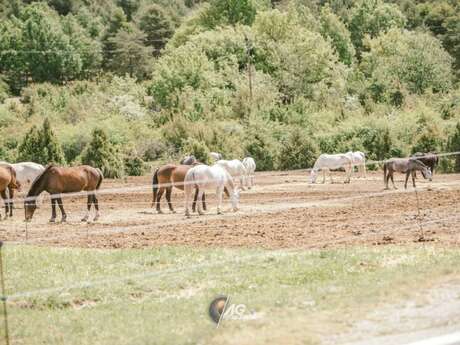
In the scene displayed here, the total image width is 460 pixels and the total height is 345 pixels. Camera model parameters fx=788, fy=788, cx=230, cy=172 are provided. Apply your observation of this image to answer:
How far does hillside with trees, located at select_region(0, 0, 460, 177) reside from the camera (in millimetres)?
42531

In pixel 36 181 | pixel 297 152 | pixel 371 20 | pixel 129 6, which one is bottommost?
pixel 36 181

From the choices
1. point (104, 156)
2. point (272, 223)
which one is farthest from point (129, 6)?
point (272, 223)

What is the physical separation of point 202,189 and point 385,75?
139ft

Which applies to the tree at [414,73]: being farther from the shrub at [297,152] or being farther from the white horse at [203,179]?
the white horse at [203,179]

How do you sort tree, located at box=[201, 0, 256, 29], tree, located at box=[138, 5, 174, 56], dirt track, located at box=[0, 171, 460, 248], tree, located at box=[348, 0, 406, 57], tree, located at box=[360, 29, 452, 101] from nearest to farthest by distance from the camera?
dirt track, located at box=[0, 171, 460, 248], tree, located at box=[360, 29, 452, 101], tree, located at box=[201, 0, 256, 29], tree, located at box=[348, 0, 406, 57], tree, located at box=[138, 5, 174, 56]

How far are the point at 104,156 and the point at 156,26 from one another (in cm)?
7185

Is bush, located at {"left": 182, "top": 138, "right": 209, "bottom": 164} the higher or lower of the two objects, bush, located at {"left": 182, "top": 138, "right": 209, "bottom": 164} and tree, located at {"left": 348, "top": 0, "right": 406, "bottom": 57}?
the lower

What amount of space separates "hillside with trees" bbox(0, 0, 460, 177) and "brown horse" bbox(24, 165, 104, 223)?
57.0 feet

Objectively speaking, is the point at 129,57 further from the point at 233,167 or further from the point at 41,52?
the point at 233,167

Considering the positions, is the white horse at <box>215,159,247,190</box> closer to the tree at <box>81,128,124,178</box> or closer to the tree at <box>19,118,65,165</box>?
the tree at <box>81,128,124,178</box>

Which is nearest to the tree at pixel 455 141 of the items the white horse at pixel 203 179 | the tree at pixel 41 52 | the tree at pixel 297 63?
the white horse at pixel 203 179

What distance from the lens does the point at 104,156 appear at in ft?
128

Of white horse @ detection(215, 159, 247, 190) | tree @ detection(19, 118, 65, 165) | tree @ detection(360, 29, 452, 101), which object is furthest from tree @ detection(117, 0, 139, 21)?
white horse @ detection(215, 159, 247, 190)

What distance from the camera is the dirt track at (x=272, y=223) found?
14.4 meters
